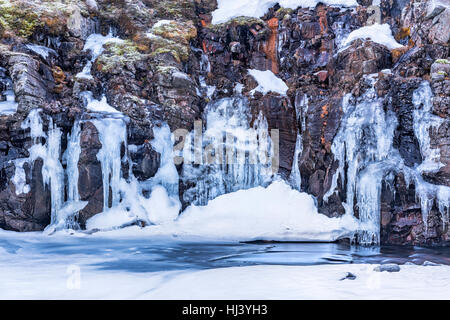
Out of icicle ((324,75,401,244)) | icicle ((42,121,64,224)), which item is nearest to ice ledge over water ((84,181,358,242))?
icicle ((324,75,401,244))

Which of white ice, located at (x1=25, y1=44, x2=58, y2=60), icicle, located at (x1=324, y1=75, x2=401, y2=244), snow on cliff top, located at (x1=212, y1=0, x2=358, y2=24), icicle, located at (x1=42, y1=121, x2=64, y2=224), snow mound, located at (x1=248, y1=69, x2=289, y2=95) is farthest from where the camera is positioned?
snow on cliff top, located at (x1=212, y1=0, x2=358, y2=24)

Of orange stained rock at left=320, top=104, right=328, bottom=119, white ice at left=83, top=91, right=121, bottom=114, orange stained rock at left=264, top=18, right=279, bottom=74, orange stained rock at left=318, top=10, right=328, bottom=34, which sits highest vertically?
orange stained rock at left=318, top=10, right=328, bottom=34

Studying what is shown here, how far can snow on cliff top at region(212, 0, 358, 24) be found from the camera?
666 inches

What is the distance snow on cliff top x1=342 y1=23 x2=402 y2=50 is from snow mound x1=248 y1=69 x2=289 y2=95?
3.28 meters

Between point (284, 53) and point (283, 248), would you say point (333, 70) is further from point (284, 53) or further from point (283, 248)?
point (283, 248)

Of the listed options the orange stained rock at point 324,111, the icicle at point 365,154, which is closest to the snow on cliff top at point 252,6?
the icicle at point 365,154

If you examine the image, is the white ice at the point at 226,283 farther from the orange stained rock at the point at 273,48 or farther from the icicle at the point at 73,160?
the orange stained rock at the point at 273,48

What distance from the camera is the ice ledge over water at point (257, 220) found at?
1054cm

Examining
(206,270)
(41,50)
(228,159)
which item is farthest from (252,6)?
(206,270)

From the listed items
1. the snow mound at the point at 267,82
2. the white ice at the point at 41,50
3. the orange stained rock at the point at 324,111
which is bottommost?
the orange stained rock at the point at 324,111

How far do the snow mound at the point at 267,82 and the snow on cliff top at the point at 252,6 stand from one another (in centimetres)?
398

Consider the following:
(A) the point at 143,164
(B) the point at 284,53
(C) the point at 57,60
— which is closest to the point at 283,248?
(A) the point at 143,164

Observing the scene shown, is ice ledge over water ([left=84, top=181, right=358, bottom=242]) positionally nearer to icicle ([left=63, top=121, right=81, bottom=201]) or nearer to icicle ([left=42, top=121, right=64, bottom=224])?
icicle ([left=63, top=121, right=81, bottom=201])

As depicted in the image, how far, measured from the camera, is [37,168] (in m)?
11.1
